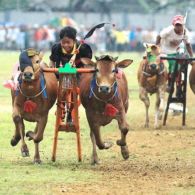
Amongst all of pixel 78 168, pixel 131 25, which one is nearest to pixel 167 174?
pixel 78 168

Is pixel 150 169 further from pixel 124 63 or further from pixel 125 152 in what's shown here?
pixel 124 63

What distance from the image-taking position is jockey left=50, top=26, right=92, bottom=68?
1373 centimetres

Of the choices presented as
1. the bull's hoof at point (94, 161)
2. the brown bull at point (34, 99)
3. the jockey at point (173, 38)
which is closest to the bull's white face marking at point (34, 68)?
the brown bull at point (34, 99)

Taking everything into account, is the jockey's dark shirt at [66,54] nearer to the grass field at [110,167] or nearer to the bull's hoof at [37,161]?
the grass field at [110,167]

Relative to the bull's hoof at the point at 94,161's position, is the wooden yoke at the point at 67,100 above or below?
above

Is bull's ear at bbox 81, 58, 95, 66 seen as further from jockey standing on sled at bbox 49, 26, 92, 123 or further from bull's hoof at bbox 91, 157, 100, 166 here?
bull's hoof at bbox 91, 157, 100, 166

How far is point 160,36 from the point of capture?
2034 cm

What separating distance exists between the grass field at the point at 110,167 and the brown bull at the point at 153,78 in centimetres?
85

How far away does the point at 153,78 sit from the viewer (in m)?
19.6

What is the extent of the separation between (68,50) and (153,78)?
5.94m

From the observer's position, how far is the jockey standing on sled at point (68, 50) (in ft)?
45.1

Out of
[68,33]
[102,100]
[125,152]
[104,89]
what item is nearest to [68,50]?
[68,33]

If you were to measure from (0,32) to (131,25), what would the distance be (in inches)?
464

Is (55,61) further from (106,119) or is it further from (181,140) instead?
(181,140)
